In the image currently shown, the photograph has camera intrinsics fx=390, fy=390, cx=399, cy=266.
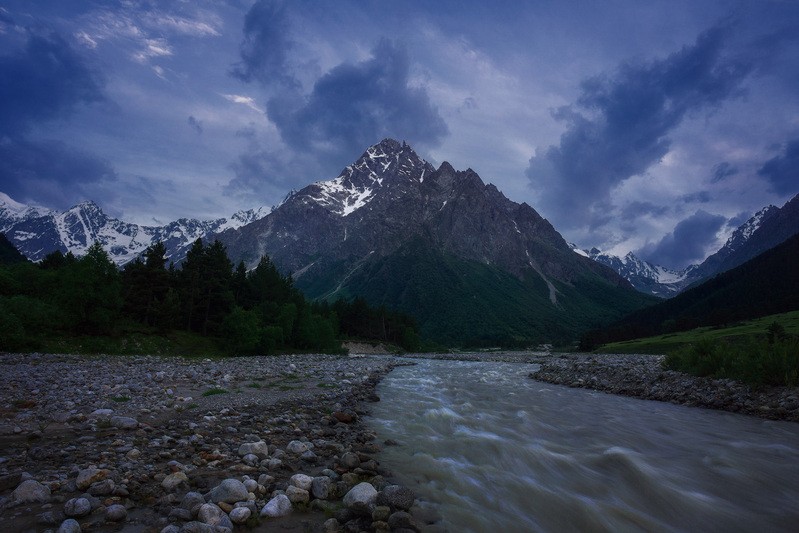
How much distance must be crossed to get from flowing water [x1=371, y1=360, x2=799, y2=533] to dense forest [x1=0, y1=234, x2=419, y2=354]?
38366 millimetres

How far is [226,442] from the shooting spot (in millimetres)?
10195

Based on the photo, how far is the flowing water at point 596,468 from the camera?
7668mm

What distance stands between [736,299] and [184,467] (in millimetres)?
192439

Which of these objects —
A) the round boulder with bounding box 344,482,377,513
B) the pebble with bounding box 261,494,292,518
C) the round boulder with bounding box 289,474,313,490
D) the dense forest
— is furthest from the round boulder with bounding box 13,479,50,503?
the dense forest

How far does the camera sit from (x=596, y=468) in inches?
415

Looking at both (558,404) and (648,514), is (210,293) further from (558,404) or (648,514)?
(648,514)

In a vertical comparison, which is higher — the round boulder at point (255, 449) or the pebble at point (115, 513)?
the pebble at point (115, 513)

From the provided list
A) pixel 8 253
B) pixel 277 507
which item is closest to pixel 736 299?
pixel 277 507

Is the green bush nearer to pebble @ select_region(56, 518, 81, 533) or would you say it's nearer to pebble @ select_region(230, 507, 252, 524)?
pebble @ select_region(230, 507, 252, 524)

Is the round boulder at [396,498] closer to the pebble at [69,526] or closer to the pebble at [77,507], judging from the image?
the pebble at [69,526]

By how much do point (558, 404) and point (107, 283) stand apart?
47.7 m

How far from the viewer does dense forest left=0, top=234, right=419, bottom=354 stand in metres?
38.6

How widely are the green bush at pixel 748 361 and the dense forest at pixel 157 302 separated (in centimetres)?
4679

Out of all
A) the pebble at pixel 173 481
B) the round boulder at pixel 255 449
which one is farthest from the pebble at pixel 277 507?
the round boulder at pixel 255 449
